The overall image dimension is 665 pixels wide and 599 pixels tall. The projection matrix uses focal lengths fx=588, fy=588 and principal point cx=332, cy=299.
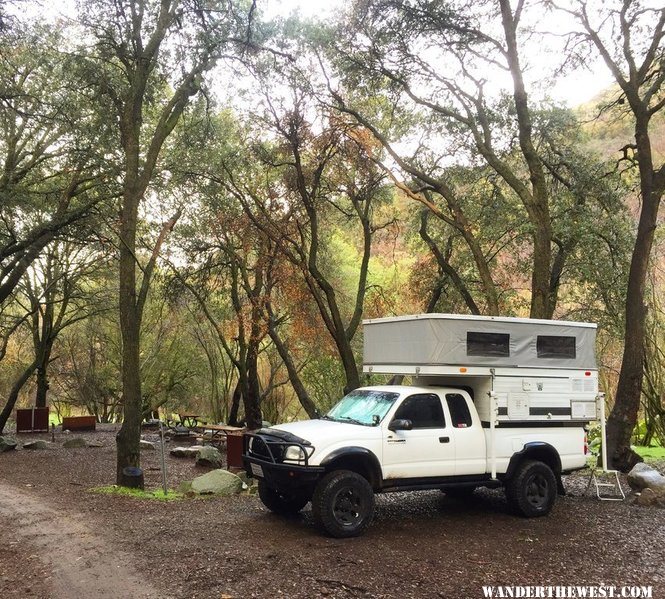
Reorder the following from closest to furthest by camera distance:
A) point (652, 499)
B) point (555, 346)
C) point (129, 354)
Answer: point (555, 346) → point (652, 499) → point (129, 354)

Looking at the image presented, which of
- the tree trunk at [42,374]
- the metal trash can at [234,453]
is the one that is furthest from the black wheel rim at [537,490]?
the tree trunk at [42,374]

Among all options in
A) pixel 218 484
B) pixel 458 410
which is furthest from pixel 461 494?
pixel 218 484

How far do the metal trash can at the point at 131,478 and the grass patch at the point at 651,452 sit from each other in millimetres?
12166

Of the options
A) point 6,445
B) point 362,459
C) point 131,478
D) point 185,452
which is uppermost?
point 362,459

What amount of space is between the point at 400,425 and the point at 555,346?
3071 mm

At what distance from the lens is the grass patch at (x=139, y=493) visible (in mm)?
9406

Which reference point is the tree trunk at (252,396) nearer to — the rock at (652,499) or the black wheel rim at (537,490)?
the black wheel rim at (537,490)

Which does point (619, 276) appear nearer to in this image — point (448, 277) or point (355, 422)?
point (448, 277)

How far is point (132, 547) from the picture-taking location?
640 cm

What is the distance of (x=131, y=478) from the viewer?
10.2 m

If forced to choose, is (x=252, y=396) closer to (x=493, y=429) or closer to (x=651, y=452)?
(x=651, y=452)

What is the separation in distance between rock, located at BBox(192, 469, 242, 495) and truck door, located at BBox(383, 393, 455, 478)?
364 cm

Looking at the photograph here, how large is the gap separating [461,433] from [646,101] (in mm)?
9087

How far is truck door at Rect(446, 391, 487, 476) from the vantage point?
7949 millimetres
